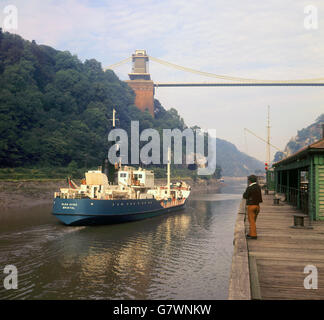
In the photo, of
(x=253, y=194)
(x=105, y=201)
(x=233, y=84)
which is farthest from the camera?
(x=233, y=84)

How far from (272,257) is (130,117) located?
143 m

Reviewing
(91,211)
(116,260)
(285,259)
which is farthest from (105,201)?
(285,259)

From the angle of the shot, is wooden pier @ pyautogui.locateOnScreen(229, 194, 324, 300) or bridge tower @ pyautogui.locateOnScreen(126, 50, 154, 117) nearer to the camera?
wooden pier @ pyautogui.locateOnScreen(229, 194, 324, 300)

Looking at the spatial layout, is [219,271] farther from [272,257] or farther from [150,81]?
[150,81]

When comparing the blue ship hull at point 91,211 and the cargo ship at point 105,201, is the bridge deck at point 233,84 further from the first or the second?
the blue ship hull at point 91,211

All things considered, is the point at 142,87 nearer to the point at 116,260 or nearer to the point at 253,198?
the point at 116,260

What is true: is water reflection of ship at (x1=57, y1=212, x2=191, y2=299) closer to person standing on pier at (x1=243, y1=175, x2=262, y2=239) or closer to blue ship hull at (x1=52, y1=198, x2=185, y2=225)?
blue ship hull at (x1=52, y1=198, x2=185, y2=225)

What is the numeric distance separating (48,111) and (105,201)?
74334 mm

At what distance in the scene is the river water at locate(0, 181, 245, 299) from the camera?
1619 centimetres

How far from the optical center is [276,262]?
9688mm

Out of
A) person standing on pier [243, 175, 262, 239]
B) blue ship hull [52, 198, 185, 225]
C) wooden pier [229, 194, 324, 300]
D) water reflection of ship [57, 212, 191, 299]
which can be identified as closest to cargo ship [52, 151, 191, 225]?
blue ship hull [52, 198, 185, 225]

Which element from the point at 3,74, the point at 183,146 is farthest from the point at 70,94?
the point at 183,146

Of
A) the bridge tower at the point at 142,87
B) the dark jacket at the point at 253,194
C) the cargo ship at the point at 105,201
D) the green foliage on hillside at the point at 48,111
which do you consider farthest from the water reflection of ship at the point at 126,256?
the bridge tower at the point at 142,87

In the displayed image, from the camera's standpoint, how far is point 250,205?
40.9ft
